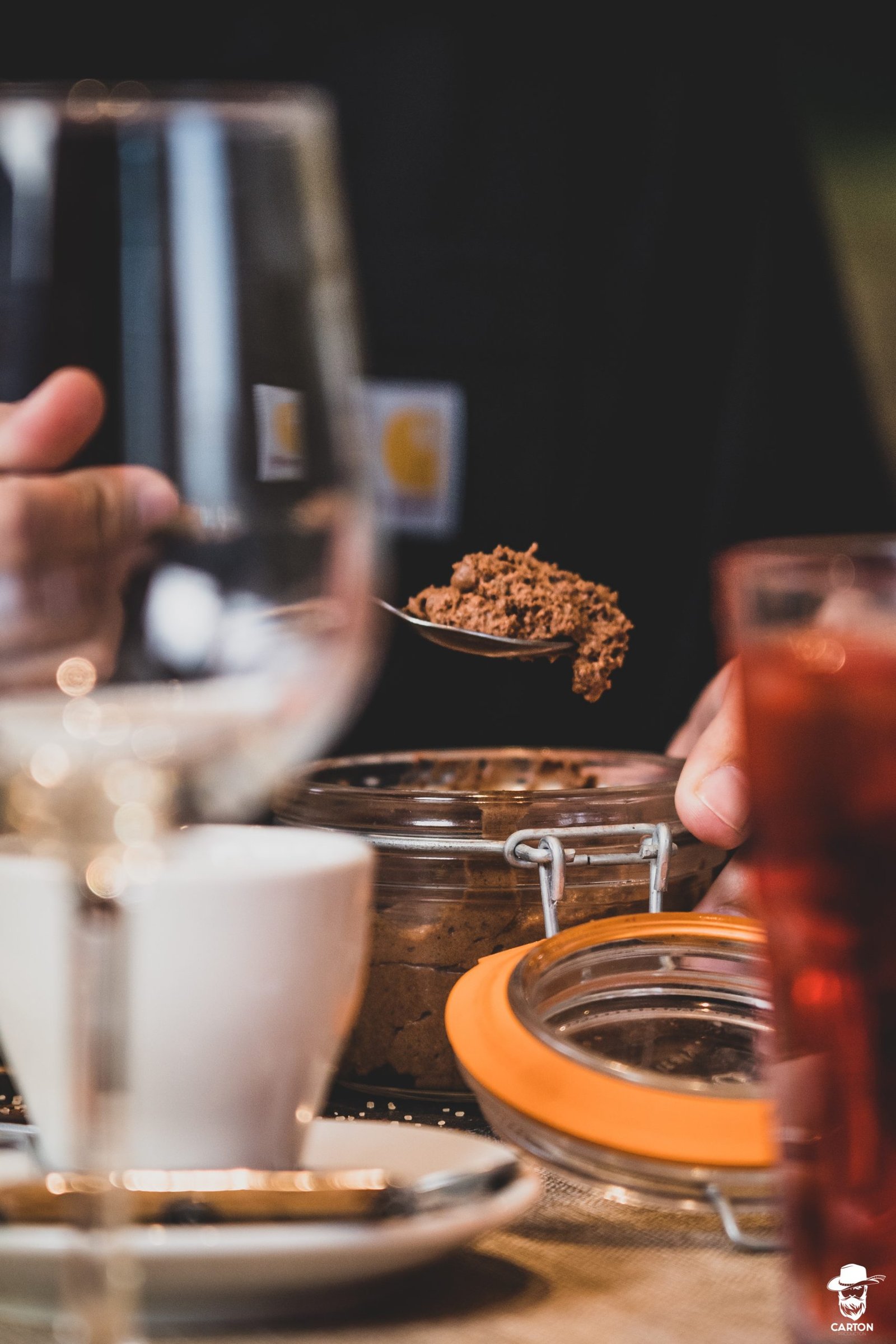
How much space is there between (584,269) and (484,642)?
850 millimetres

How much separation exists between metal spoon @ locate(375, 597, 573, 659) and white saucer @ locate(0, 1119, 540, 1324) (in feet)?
1.42

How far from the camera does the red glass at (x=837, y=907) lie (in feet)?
1.14

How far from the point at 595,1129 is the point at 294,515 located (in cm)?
23

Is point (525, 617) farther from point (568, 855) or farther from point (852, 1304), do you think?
point (852, 1304)

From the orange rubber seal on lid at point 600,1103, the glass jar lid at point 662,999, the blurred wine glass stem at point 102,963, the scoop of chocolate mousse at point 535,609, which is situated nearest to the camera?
the blurred wine glass stem at point 102,963

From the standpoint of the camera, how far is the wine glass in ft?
1.12

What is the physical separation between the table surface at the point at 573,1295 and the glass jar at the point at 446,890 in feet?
0.55

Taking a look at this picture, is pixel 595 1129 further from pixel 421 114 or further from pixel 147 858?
pixel 421 114

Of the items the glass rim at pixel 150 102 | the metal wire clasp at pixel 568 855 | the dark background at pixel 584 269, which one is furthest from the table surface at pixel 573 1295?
the dark background at pixel 584 269

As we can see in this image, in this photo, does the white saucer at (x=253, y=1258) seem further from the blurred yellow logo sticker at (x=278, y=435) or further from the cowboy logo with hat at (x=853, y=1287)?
the blurred yellow logo sticker at (x=278, y=435)

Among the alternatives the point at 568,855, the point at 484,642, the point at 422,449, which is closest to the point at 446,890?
the point at 568,855

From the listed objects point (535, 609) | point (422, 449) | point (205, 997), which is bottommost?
point (205, 997)

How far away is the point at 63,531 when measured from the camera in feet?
1.13

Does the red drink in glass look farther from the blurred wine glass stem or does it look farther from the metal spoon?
the metal spoon
